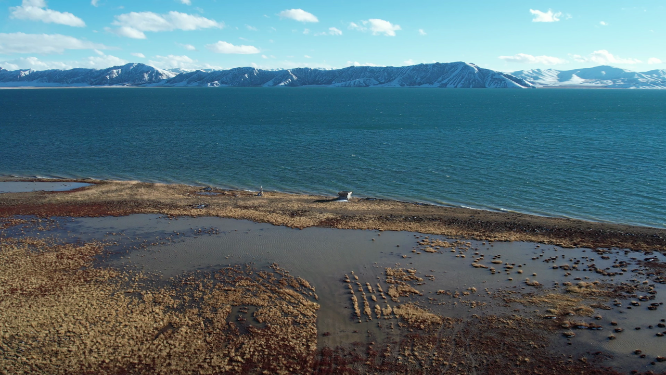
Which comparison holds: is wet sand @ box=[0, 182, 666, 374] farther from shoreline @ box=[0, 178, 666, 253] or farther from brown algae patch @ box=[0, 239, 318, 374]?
shoreline @ box=[0, 178, 666, 253]

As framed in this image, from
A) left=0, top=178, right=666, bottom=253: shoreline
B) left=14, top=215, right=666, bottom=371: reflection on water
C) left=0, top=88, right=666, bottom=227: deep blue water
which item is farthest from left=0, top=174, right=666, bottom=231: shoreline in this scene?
left=14, top=215, right=666, bottom=371: reflection on water

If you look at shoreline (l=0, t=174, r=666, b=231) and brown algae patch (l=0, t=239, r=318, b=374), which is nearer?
brown algae patch (l=0, t=239, r=318, b=374)

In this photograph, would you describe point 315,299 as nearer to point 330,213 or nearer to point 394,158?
point 330,213

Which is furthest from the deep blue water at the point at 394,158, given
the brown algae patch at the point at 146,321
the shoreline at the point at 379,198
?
the brown algae patch at the point at 146,321

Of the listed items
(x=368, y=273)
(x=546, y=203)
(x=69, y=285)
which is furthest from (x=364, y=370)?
(x=546, y=203)

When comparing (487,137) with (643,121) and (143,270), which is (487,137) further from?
(143,270)

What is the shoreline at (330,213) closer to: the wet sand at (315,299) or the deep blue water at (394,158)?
the wet sand at (315,299)

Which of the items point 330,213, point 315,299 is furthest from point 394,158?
point 315,299
